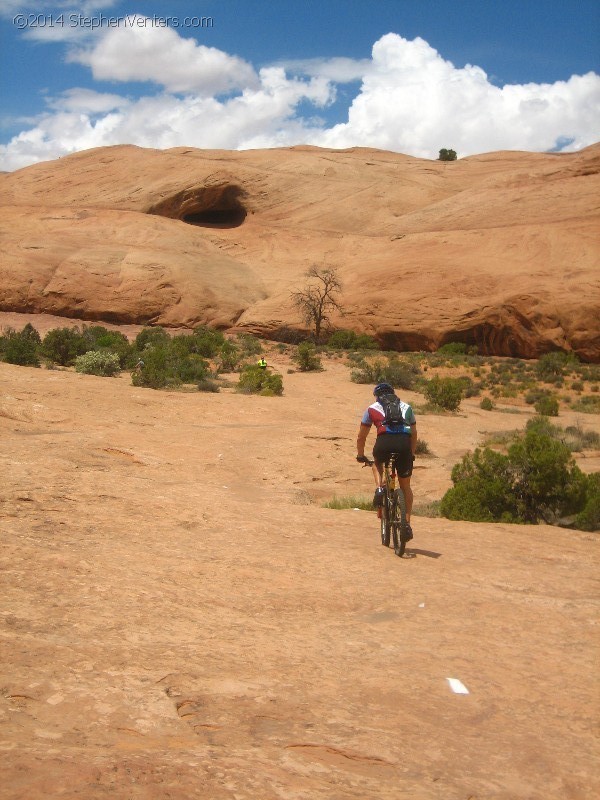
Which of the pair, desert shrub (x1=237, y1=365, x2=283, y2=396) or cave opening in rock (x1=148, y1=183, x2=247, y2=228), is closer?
desert shrub (x1=237, y1=365, x2=283, y2=396)

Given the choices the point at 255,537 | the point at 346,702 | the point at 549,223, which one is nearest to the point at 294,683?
the point at 346,702

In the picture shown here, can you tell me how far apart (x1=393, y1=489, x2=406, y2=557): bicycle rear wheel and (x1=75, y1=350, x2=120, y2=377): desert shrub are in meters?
16.5

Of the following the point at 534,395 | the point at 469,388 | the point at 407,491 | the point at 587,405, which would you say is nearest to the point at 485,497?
the point at 407,491

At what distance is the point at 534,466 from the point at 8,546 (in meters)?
6.66

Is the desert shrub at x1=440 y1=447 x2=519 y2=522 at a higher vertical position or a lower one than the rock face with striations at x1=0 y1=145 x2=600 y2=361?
lower

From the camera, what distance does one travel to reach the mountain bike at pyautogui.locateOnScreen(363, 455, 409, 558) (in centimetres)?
704

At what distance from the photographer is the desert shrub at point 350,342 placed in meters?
37.7

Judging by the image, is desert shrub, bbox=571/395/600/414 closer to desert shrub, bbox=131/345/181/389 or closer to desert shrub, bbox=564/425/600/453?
desert shrub, bbox=564/425/600/453

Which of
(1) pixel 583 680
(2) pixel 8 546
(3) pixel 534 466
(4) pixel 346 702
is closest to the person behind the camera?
(4) pixel 346 702

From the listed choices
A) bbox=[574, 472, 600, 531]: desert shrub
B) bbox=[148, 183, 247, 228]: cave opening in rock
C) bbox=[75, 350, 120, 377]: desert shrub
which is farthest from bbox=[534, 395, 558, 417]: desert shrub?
bbox=[148, 183, 247, 228]: cave opening in rock

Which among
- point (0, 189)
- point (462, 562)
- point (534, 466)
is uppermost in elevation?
point (0, 189)

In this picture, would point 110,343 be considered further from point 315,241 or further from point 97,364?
point 315,241

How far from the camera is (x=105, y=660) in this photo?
3.76 metres

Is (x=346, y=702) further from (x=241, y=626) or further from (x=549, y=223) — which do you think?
(x=549, y=223)
